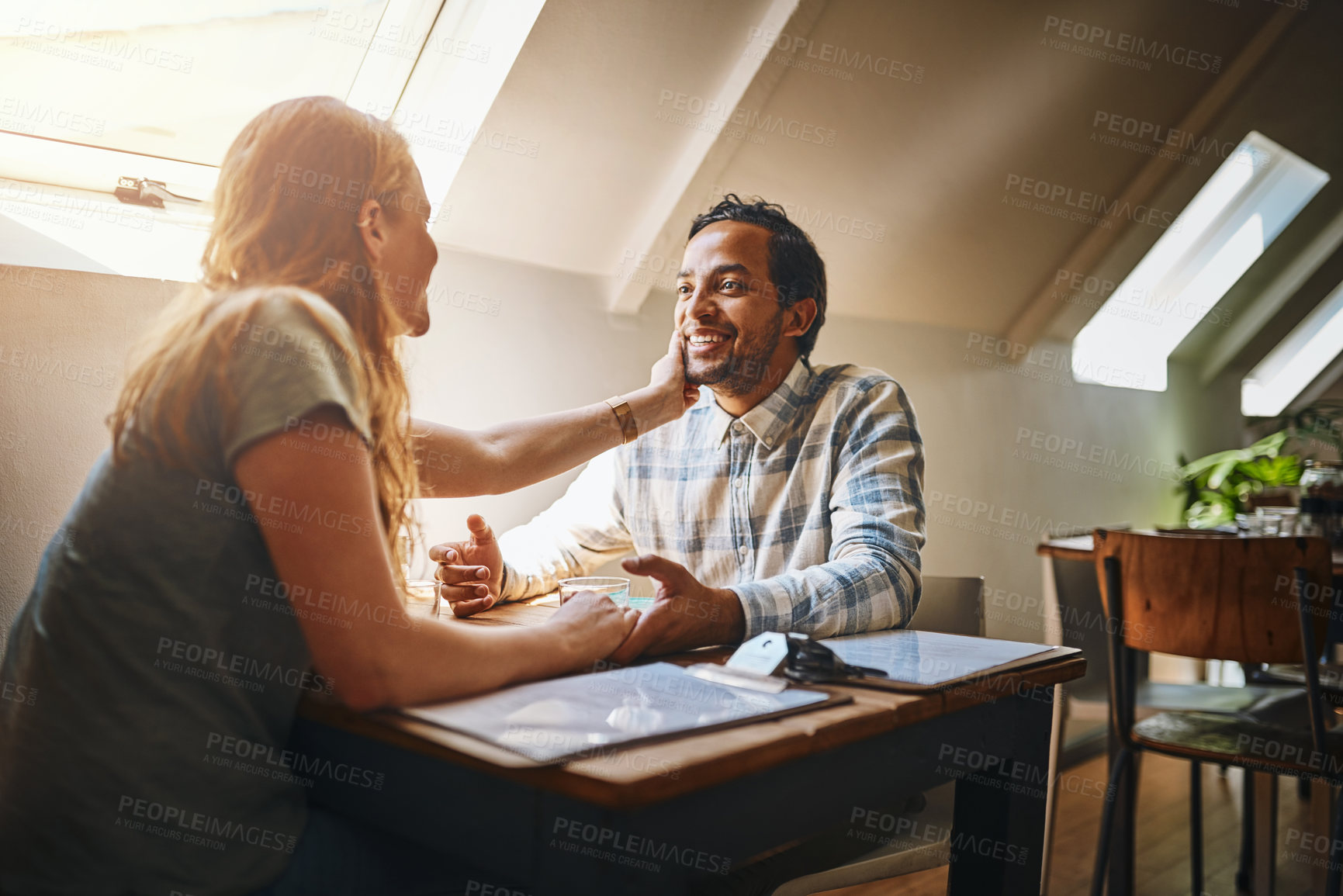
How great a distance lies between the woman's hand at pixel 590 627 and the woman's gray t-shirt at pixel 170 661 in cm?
26

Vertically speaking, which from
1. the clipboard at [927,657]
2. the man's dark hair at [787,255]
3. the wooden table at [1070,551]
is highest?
the man's dark hair at [787,255]

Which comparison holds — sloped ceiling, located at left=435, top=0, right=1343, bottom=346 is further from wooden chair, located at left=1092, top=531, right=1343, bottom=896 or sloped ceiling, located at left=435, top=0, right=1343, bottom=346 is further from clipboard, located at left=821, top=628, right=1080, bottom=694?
clipboard, located at left=821, top=628, right=1080, bottom=694

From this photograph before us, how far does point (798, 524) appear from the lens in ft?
5.52

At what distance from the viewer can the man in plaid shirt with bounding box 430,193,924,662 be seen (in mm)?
1491

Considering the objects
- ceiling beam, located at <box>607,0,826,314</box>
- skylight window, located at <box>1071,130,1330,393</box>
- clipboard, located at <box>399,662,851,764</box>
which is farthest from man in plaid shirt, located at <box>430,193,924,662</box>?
skylight window, located at <box>1071,130,1330,393</box>

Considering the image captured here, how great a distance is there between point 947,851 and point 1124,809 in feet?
2.66

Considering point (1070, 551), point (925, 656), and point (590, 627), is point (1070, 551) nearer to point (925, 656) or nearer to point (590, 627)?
point (925, 656)

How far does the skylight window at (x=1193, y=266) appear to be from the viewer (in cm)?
386

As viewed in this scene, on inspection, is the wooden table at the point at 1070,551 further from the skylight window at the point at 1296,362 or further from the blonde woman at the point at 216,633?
the skylight window at the point at 1296,362

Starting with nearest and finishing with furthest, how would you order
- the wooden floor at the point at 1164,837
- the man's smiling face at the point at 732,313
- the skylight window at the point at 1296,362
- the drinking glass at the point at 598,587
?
the drinking glass at the point at 598,587 → the man's smiling face at the point at 732,313 → the wooden floor at the point at 1164,837 → the skylight window at the point at 1296,362

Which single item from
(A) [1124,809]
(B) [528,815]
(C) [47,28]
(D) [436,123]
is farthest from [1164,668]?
(C) [47,28]

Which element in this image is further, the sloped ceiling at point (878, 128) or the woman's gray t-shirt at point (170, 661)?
the sloped ceiling at point (878, 128)

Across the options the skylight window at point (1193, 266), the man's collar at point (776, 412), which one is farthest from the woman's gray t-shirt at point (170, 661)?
the skylight window at point (1193, 266)

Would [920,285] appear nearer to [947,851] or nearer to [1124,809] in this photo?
[1124,809]
